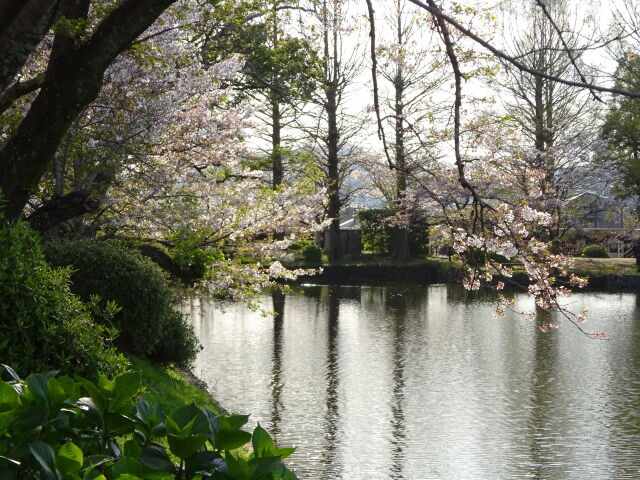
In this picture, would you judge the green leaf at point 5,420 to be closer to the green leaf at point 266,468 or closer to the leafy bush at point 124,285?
the green leaf at point 266,468

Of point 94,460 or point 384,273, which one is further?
point 384,273

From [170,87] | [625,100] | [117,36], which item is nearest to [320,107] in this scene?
[625,100]

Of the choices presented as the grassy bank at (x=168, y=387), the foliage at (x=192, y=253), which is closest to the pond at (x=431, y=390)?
the grassy bank at (x=168, y=387)

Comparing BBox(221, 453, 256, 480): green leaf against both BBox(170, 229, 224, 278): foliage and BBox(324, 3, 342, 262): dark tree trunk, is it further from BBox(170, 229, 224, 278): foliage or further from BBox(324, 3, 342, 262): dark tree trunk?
BBox(324, 3, 342, 262): dark tree trunk

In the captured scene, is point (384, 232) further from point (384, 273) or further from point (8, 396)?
point (8, 396)

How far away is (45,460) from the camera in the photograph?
1.49 m

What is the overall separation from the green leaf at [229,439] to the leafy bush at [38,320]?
1.67m

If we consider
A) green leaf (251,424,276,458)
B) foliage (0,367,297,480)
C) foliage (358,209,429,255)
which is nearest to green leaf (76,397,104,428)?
foliage (0,367,297,480)

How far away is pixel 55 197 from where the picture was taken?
21.4 ft

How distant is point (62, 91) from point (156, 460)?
293 centimetres

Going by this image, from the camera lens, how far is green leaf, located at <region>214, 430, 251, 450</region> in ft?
5.58

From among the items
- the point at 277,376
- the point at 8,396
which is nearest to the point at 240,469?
the point at 8,396

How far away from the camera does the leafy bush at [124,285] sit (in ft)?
23.1

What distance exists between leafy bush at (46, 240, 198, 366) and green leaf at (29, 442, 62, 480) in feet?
18.3
